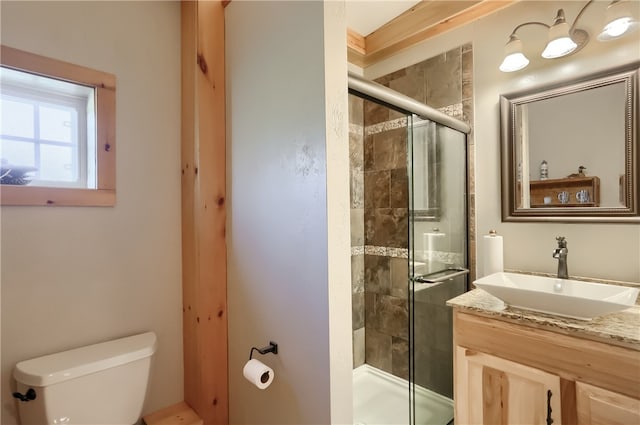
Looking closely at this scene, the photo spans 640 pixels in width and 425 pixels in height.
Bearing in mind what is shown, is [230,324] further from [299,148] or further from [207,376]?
[299,148]

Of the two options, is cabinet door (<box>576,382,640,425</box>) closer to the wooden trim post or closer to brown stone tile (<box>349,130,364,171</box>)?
the wooden trim post

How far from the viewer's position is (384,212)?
2301mm

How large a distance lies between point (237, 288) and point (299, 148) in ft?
2.24

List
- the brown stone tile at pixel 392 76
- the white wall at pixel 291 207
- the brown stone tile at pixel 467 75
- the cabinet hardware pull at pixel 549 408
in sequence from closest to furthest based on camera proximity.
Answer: the white wall at pixel 291 207 < the cabinet hardware pull at pixel 549 408 < the brown stone tile at pixel 467 75 < the brown stone tile at pixel 392 76

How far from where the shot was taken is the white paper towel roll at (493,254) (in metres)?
1.65


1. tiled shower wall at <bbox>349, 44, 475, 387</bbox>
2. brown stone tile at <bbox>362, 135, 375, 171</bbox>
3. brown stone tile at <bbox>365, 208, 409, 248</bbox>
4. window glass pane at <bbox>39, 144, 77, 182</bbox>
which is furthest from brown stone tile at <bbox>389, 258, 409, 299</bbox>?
window glass pane at <bbox>39, 144, 77, 182</bbox>

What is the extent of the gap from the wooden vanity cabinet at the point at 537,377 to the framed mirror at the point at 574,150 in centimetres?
72

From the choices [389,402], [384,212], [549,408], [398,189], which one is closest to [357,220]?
[384,212]

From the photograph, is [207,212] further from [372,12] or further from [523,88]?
[523,88]

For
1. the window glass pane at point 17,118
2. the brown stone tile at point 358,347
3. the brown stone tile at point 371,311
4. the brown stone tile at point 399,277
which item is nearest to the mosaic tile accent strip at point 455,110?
→ the brown stone tile at point 399,277

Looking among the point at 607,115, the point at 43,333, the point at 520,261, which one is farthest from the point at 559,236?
the point at 43,333

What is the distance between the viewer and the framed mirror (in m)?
1.39

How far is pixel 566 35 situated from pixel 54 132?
2325mm

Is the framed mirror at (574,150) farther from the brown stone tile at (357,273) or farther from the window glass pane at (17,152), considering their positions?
the window glass pane at (17,152)
